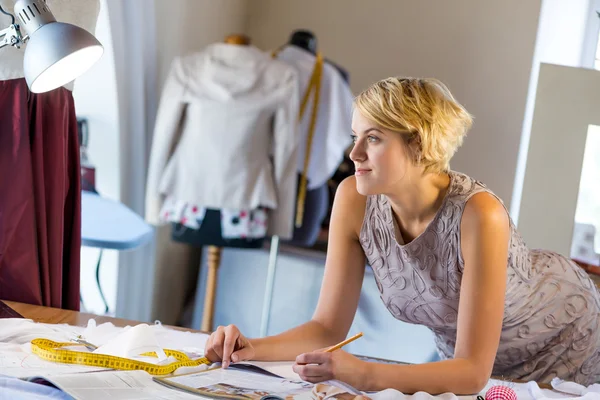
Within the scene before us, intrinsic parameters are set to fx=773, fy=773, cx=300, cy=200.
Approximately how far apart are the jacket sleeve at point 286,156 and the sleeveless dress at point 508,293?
1485 mm

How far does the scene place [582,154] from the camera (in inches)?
97.6

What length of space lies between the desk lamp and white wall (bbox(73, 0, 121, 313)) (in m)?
1.84

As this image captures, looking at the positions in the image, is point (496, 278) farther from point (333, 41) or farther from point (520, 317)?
point (333, 41)

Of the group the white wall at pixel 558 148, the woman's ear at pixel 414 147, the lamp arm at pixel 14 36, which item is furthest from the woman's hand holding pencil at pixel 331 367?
the white wall at pixel 558 148

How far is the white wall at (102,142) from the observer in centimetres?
322

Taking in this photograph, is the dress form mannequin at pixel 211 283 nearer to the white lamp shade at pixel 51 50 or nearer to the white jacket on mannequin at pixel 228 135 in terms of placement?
the white jacket on mannequin at pixel 228 135

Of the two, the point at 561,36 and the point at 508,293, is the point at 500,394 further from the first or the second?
the point at 561,36

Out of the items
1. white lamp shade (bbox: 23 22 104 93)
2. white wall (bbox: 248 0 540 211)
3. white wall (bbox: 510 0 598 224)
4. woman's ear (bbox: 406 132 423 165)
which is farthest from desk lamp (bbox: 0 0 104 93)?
white wall (bbox: 248 0 540 211)

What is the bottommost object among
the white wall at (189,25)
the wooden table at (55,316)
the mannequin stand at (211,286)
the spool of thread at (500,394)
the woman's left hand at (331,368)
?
the mannequin stand at (211,286)

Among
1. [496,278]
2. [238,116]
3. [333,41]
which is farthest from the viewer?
[333,41]

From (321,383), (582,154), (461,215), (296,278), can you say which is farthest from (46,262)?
(296,278)

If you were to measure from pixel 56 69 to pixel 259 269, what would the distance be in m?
2.63

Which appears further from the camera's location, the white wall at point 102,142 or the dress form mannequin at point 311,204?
the dress form mannequin at point 311,204

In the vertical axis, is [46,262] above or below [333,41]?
below
